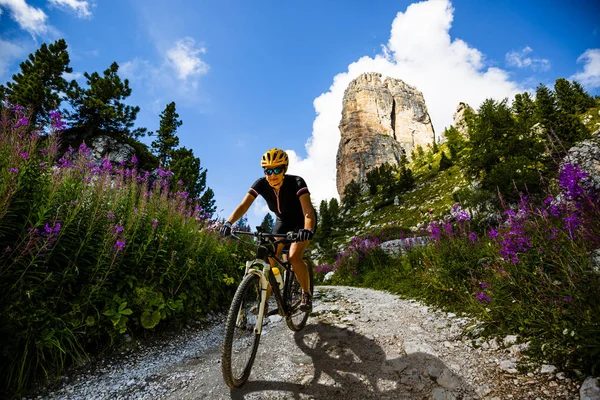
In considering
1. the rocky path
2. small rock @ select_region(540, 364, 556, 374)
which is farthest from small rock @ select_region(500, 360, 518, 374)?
small rock @ select_region(540, 364, 556, 374)

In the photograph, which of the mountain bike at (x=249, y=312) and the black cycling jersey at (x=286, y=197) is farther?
the black cycling jersey at (x=286, y=197)

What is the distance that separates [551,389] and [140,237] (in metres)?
6.34

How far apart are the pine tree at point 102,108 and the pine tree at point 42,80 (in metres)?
1.78

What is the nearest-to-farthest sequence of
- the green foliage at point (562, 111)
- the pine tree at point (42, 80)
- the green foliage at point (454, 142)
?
the pine tree at point (42, 80)
the green foliage at point (562, 111)
the green foliage at point (454, 142)

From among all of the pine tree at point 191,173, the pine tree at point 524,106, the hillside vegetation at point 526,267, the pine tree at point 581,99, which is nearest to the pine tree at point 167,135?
the pine tree at point 191,173

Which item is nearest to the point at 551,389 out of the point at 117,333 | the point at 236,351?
the point at 236,351

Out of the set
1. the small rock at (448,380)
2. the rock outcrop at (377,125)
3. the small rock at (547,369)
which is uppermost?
the rock outcrop at (377,125)

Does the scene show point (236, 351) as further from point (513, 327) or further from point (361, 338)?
point (513, 327)

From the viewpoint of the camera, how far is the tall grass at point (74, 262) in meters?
3.25

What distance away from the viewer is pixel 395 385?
3133mm

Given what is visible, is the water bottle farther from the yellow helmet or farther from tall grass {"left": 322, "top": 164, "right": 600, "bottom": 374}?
tall grass {"left": 322, "top": 164, "right": 600, "bottom": 374}

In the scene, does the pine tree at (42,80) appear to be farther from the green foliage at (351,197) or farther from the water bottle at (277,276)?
the green foliage at (351,197)

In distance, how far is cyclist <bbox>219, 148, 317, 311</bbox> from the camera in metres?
4.31

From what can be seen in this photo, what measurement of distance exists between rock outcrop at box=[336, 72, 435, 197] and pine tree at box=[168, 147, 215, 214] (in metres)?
100
